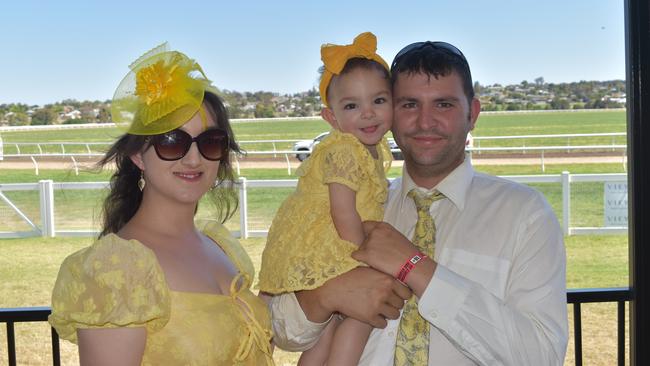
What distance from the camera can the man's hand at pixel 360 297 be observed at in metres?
1.54

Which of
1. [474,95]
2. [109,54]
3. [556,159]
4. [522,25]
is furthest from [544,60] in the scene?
[474,95]

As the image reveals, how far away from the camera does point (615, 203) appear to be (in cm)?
1167

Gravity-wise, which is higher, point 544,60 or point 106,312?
point 544,60

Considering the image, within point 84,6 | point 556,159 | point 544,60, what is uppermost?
point 84,6

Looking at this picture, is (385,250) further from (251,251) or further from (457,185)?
(251,251)

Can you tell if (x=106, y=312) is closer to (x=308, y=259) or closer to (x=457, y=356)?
(x=308, y=259)

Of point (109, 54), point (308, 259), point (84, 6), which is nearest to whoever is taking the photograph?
point (308, 259)

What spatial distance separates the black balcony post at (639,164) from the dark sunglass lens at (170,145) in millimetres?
1656

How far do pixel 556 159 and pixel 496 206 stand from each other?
81.3ft

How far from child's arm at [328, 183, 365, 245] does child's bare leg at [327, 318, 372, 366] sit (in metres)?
0.20

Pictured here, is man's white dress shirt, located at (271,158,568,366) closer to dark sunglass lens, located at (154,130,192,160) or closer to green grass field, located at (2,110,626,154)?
dark sunglass lens, located at (154,130,192,160)

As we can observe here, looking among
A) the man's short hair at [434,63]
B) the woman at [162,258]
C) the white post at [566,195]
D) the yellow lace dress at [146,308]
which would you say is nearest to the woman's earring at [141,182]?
the woman at [162,258]

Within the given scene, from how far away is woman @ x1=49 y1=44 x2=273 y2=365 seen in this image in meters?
1.15

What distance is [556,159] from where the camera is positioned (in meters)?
24.9
